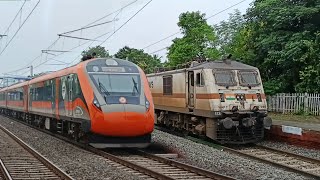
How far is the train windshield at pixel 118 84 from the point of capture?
14164 millimetres

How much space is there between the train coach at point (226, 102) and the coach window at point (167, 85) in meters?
2.28

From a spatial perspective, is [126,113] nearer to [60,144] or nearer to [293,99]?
[60,144]

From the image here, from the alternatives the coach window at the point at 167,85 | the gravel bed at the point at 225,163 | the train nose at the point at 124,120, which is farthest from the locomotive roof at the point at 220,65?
the train nose at the point at 124,120

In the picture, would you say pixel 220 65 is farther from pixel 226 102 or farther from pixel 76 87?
pixel 76 87

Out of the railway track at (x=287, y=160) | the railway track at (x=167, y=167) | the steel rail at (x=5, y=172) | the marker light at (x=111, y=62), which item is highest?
the marker light at (x=111, y=62)

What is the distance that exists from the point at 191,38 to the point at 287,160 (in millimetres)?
27442

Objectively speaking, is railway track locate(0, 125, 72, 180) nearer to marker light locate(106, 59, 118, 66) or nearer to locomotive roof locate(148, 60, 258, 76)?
marker light locate(106, 59, 118, 66)

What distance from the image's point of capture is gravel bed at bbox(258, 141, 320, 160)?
14452mm

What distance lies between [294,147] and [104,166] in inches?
297

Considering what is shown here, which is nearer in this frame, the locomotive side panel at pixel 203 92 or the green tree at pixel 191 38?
the locomotive side panel at pixel 203 92

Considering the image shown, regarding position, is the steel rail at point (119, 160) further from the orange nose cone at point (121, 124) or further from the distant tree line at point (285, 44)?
the distant tree line at point (285, 44)

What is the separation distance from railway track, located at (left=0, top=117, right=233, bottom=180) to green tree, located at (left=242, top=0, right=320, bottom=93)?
1512 cm

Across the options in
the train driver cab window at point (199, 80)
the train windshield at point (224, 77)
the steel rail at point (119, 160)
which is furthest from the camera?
the train driver cab window at point (199, 80)

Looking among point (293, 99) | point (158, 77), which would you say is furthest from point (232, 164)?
point (293, 99)
